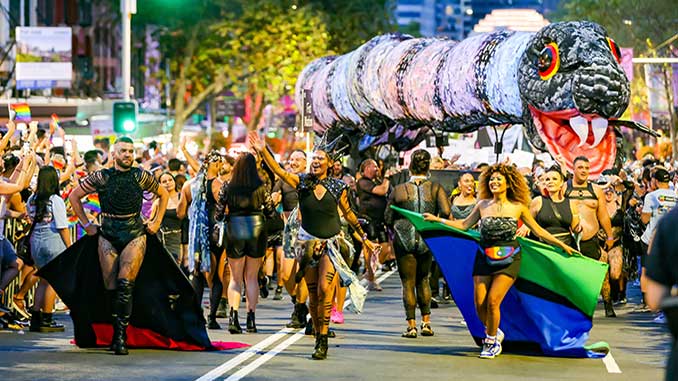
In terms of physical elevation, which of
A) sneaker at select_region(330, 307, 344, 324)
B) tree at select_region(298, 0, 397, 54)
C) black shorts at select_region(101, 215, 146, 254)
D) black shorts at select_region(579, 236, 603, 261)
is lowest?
sneaker at select_region(330, 307, 344, 324)

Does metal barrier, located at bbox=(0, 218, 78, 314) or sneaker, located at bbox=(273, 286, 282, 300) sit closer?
metal barrier, located at bbox=(0, 218, 78, 314)

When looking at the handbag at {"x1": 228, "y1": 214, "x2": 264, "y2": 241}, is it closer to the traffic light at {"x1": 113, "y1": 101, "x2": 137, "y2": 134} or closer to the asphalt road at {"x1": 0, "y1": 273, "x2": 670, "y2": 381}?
the asphalt road at {"x1": 0, "y1": 273, "x2": 670, "y2": 381}

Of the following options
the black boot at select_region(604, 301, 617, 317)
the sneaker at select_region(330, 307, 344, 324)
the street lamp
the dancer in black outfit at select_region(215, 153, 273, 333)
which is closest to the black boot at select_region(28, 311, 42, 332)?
the dancer in black outfit at select_region(215, 153, 273, 333)

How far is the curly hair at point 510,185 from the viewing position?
49.1 feet

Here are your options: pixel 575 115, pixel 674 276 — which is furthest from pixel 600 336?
pixel 674 276

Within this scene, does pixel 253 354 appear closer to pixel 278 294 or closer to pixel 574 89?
pixel 574 89

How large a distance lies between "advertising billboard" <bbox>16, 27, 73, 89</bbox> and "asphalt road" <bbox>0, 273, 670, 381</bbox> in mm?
28456

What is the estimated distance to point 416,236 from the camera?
16.9m

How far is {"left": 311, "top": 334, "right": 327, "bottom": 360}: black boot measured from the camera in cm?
1464

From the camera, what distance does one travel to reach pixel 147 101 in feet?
242

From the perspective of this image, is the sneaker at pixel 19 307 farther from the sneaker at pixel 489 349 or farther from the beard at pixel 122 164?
the sneaker at pixel 489 349

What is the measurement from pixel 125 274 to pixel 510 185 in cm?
335

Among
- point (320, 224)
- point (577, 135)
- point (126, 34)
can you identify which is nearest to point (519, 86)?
point (577, 135)

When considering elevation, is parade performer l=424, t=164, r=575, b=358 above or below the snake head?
below
